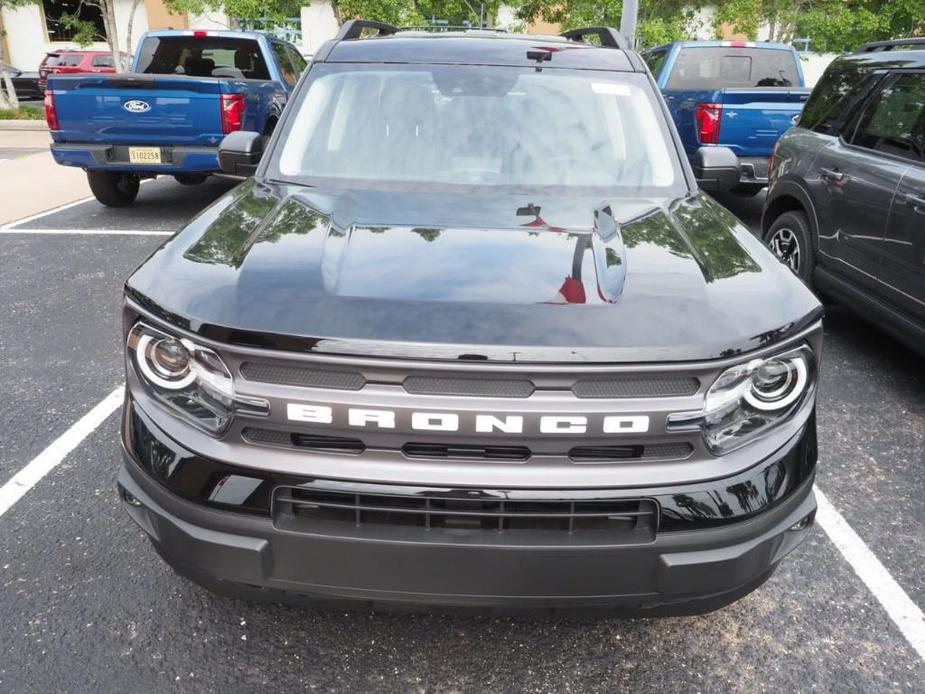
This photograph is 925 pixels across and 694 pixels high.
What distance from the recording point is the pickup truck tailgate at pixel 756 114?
25.2 feet

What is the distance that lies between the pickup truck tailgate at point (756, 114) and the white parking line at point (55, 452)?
6.14 meters

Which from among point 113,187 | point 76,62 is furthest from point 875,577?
point 76,62

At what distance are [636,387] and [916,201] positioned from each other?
3039 millimetres

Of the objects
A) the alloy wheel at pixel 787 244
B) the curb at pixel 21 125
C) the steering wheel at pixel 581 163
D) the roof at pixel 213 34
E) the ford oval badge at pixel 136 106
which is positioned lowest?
the curb at pixel 21 125

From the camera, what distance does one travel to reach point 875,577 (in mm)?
2867

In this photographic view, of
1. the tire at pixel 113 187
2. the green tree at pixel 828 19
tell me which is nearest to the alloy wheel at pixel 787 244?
the tire at pixel 113 187

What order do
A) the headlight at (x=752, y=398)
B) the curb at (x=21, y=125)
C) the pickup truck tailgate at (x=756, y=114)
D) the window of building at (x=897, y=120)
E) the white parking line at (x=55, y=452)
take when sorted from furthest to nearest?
the curb at (x=21, y=125)
the pickup truck tailgate at (x=756, y=114)
the window of building at (x=897, y=120)
the white parking line at (x=55, y=452)
the headlight at (x=752, y=398)

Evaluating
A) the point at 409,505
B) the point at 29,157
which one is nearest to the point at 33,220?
the point at 29,157

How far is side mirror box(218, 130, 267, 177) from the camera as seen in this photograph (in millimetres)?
3684

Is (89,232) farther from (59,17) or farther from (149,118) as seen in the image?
(59,17)

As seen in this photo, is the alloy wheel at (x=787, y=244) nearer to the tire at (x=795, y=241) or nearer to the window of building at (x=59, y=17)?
the tire at (x=795, y=241)

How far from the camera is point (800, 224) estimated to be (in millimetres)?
5434

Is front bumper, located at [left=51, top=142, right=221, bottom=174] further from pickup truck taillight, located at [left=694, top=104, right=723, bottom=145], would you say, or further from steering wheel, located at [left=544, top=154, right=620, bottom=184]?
steering wheel, located at [left=544, top=154, right=620, bottom=184]

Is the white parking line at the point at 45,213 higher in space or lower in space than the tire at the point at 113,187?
lower
